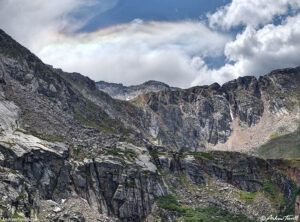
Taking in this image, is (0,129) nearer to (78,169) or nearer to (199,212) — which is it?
(78,169)

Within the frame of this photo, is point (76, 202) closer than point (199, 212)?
Yes

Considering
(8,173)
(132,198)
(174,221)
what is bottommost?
(174,221)

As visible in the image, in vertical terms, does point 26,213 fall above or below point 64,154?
below

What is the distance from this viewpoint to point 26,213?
124 m

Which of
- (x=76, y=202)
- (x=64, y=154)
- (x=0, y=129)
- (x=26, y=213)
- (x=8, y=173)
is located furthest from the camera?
(x=64, y=154)

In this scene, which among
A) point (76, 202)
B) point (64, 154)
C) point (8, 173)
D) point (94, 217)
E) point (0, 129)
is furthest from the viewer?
point (64, 154)

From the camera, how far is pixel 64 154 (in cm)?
19312

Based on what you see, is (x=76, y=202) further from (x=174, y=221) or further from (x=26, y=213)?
(x=174, y=221)

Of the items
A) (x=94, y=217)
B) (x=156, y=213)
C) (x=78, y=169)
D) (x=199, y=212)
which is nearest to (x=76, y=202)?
(x=94, y=217)

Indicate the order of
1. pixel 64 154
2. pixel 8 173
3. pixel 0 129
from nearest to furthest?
pixel 8 173 < pixel 0 129 < pixel 64 154

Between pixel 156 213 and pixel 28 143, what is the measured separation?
7468cm

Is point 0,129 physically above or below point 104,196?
above

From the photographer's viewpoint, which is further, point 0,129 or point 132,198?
point 132,198

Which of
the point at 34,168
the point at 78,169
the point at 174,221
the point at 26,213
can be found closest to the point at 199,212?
the point at 174,221
